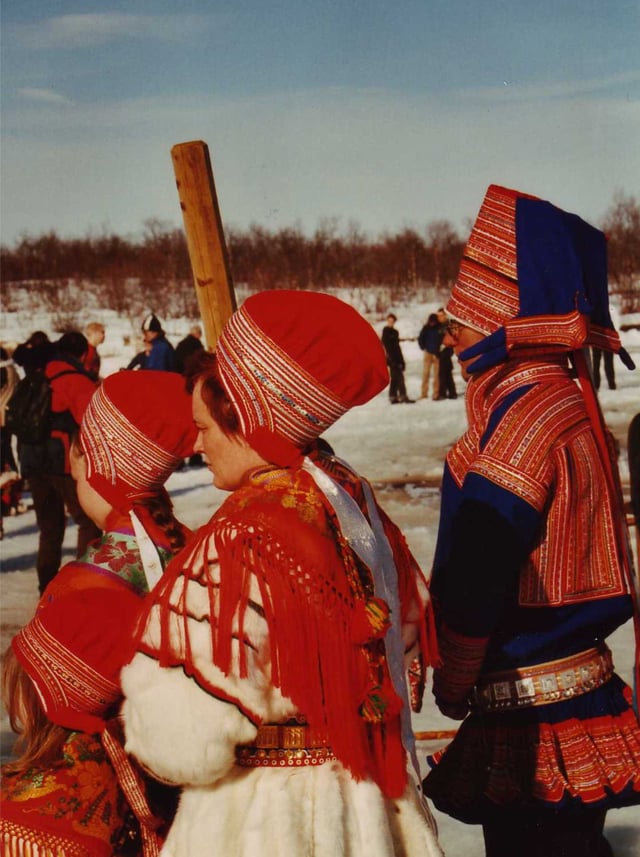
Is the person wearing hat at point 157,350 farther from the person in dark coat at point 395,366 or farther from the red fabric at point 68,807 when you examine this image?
the red fabric at point 68,807

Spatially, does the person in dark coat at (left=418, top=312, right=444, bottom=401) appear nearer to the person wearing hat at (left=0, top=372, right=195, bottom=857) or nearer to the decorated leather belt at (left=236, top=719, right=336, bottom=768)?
the person wearing hat at (left=0, top=372, right=195, bottom=857)

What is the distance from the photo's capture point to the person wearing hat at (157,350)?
42.1 feet

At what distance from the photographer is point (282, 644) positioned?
1.88 meters

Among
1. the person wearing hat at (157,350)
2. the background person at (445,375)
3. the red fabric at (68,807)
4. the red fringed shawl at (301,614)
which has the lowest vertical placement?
the background person at (445,375)

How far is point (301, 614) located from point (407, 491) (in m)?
9.42

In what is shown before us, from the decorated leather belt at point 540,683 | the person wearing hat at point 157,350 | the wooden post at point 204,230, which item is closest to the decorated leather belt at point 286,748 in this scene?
the decorated leather belt at point 540,683

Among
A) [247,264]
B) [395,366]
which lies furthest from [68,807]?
[247,264]

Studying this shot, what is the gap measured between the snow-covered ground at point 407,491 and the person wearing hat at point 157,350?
1.41m

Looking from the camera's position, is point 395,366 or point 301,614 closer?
point 301,614

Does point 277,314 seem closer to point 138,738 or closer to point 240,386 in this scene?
point 240,386

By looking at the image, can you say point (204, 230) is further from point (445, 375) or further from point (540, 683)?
point (445, 375)

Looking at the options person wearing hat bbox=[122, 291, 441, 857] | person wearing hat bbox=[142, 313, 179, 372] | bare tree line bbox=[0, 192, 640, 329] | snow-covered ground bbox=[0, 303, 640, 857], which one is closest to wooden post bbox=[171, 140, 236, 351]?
person wearing hat bbox=[122, 291, 441, 857]

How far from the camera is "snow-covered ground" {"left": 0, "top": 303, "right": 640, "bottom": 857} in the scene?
3.83 metres

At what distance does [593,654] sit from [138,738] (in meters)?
1.19
